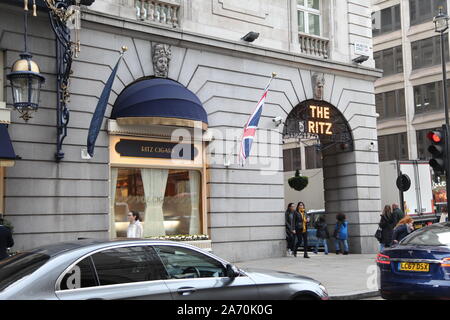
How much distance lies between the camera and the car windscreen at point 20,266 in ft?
17.3

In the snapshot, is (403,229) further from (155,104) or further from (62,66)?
(62,66)

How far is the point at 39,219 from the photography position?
13055mm

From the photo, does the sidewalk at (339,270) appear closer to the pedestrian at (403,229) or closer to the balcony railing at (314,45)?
the pedestrian at (403,229)

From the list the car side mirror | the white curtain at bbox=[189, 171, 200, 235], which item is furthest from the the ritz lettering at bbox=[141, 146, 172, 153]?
the car side mirror

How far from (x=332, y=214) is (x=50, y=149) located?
1166 centimetres

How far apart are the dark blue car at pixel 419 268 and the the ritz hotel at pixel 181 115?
24.6ft

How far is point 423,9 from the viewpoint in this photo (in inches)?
1609

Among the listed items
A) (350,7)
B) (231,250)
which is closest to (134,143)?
(231,250)

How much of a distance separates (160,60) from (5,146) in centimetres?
535

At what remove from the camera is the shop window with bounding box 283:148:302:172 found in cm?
4798

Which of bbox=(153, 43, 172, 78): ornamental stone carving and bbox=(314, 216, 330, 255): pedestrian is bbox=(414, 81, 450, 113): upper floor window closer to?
bbox=(314, 216, 330, 255): pedestrian

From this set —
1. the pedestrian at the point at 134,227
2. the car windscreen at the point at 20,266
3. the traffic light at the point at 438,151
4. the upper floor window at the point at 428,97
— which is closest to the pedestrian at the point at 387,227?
the traffic light at the point at 438,151

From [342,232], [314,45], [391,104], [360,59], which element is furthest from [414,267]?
[391,104]

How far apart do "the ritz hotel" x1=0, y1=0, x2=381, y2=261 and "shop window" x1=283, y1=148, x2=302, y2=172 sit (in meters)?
26.7
